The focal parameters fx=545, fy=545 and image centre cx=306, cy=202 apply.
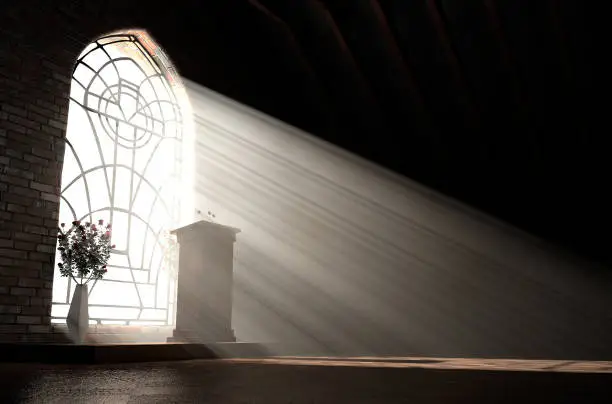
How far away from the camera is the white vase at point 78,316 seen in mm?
4008

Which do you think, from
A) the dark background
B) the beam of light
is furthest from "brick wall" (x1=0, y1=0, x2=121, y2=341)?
the beam of light

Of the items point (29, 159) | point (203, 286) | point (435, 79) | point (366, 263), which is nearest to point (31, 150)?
point (29, 159)

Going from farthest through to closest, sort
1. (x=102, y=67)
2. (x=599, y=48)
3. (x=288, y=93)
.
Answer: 1. (x=288, y=93)
2. (x=102, y=67)
3. (x=599, y=48)

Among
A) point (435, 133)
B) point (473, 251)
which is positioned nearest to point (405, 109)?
point (435, 133)

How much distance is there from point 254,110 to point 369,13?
188cm

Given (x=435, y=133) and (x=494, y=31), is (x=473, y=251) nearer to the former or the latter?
(x=435, y=133)

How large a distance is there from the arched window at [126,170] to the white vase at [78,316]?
0.70 meters

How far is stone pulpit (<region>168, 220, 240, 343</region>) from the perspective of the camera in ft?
13.6

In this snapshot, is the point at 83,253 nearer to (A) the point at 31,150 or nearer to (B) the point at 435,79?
(A) the point at 31,150

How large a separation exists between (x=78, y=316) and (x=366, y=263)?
9.70 ft

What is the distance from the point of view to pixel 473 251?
17.4ft

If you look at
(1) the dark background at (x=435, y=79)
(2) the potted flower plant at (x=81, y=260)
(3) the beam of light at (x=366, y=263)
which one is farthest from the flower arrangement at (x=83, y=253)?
(3) the beam of light at (x=366, y=263)

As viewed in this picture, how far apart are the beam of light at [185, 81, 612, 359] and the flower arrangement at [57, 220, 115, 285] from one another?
2.07 metres

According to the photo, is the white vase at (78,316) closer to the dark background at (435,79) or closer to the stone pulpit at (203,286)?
the stone pulpit at (203,286)
